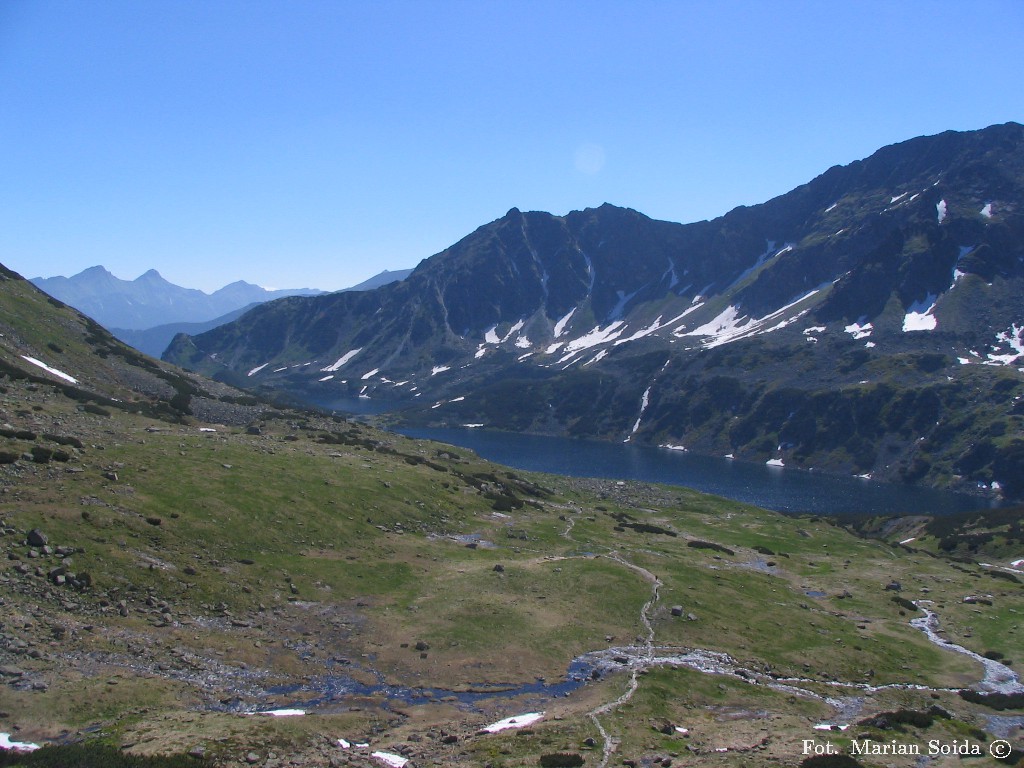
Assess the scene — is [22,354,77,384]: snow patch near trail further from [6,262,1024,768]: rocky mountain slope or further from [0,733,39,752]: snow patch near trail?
[0,733,39,752]: snow patch near trail

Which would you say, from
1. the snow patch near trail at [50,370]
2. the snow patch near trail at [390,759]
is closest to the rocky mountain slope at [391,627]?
the snow patch near trail at [390,759]

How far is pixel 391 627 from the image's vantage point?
1710 inches

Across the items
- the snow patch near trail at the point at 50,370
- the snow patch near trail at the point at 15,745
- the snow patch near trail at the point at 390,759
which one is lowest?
the snow patch near trail at the point at 390,759

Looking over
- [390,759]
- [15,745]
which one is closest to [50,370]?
[15,745]

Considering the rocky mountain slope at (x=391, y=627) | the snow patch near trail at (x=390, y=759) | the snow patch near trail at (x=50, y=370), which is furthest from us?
the snow patch near trail at (x=50, y=370)

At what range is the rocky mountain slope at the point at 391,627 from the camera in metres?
30.2

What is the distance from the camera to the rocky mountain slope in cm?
3020

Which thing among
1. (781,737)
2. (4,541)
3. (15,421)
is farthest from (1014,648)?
(15,421)

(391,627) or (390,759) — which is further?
(391,627)

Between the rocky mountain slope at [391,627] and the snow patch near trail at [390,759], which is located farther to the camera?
the rocky mountain slope at [391,627]

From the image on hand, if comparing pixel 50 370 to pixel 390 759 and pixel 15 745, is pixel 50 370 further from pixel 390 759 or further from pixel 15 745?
pixel 390 759

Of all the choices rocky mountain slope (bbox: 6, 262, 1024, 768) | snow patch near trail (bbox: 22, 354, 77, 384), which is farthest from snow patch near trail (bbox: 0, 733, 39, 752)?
snow patch near trail (bbox: 22, 354, 77, 384)

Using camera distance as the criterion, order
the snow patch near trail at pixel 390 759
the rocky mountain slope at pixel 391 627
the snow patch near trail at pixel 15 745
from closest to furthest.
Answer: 1. the snow patch near trail at pixel 15 745
2. the snow patch near trail at pixel 390 759
3. the rocky mountain slope at pixel 391 627

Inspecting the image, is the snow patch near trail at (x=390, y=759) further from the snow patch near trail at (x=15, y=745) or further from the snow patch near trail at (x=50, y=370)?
the snow patch near trail at (x=50, y=370)
